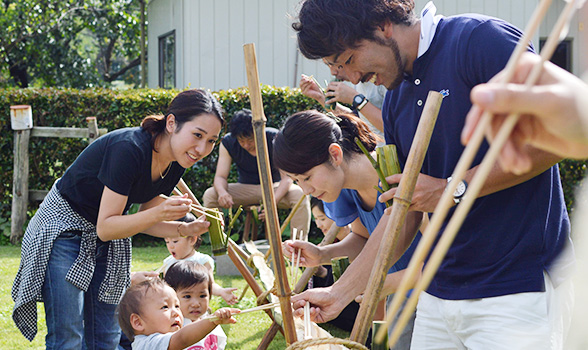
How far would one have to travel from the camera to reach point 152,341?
3.10m

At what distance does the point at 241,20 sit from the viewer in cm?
1068

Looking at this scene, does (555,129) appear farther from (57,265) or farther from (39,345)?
(39,345)

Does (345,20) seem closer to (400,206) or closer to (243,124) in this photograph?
(400,206)

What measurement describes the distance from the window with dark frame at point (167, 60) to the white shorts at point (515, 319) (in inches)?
409

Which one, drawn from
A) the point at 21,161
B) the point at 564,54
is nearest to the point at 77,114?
the point at 21,161

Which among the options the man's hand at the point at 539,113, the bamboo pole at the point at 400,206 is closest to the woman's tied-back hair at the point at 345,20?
the bamboo pole at the point at 400,206

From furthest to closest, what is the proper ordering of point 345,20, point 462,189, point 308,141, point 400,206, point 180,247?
point 180,247
point 308,141
point 345,20
point 462,189
point 400,206

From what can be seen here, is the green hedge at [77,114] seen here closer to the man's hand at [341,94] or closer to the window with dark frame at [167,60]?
the window with dark frame at [167,60]

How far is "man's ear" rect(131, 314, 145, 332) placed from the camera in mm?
3227

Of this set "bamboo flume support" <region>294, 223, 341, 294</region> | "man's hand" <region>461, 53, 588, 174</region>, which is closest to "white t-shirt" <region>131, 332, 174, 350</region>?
"bamboo flume support" <region>294, 223, 341, 294</region>

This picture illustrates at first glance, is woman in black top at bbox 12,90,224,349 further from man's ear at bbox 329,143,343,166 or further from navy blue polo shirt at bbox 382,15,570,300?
navy blue polo shirt at bbox 382,15,570,300

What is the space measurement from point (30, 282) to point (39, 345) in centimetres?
165

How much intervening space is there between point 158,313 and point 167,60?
32.8ft

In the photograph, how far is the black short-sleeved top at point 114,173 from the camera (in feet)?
9.71
